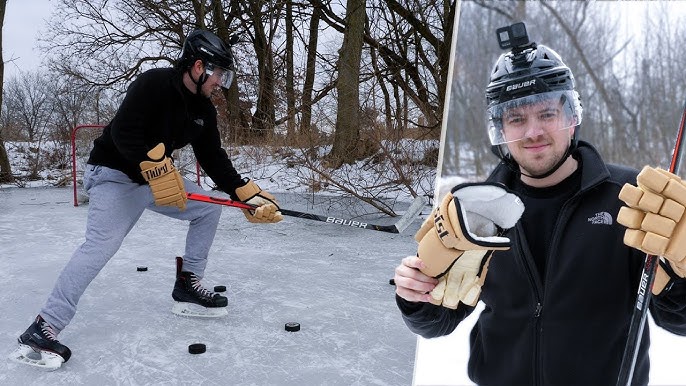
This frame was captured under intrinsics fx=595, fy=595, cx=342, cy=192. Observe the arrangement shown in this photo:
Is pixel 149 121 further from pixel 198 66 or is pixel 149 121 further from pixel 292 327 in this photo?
pixel 292 327

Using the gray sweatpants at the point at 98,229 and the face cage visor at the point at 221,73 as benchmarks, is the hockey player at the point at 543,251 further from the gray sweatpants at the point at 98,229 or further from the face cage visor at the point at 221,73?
the face cage visor at the point at 221,73

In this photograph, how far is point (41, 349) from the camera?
212 cm

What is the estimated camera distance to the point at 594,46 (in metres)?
0.68

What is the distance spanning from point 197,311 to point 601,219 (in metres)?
2.15

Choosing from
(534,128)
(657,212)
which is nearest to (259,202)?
(534,128)

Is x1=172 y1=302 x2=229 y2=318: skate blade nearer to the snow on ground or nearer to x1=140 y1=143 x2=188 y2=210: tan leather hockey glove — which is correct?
the snow on ground

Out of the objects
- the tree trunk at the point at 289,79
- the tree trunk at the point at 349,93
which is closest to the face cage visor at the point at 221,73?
the tree trunk at the point at 349,93

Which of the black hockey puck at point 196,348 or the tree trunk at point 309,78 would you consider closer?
the black hockey puck at point 196,348

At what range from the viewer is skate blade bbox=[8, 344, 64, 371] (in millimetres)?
2105

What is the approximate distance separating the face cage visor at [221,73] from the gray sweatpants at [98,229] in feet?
1.77

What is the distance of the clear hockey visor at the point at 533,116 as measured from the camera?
2.28 feet

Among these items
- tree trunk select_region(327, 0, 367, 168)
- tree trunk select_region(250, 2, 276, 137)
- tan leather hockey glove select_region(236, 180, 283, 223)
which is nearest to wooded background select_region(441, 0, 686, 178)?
tan leather hockey glove select_region(236, 180, 283, 223)

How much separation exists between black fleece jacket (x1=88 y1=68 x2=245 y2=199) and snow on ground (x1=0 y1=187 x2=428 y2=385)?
696mm

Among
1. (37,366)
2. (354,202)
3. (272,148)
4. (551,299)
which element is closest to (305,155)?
(354,202)
